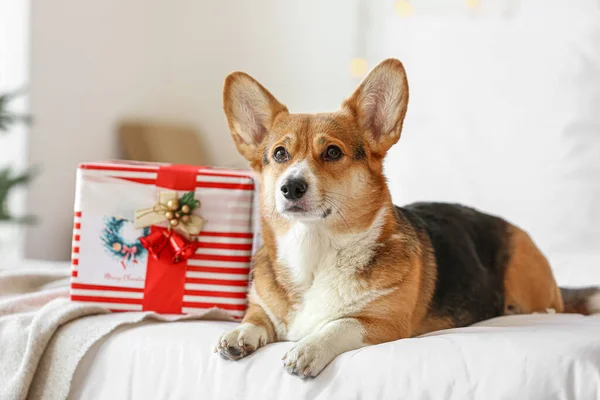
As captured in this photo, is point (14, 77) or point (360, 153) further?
point (14, 77)

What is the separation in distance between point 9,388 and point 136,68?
269 centimetres

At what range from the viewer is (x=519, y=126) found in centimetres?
277

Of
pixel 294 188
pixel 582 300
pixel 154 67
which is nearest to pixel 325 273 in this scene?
pixel 294 188

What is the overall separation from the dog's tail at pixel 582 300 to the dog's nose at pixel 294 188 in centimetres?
97

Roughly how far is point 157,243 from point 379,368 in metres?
0.77

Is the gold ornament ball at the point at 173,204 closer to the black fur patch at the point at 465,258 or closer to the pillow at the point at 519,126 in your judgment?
the black fur patch at the point at 465,258

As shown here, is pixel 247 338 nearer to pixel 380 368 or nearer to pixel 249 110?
pixel 380 368

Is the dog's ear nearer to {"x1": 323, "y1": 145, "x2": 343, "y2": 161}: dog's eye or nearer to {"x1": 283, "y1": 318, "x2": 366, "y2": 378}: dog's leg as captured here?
{"x1": 323, "y1": 145, "x2": 343, "y2": 161}: dog's eye

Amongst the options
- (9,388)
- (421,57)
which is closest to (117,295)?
(9,388)

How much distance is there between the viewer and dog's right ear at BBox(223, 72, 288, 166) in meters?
1.78

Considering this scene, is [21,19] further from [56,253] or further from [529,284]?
[529,284]

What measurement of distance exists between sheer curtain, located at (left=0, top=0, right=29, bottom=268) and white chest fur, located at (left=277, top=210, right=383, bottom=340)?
2.10 meters

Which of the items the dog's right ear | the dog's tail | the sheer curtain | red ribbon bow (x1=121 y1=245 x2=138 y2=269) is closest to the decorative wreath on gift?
red ribbon bow (x1=121 y1=245 x2=138 y2=269)

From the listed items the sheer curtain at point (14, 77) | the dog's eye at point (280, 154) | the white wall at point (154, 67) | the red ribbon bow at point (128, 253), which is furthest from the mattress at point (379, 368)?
the white wall at point (154, 67)
